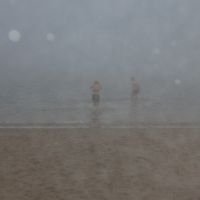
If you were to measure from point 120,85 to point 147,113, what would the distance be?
35.6 ft

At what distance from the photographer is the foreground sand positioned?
14.7 meters

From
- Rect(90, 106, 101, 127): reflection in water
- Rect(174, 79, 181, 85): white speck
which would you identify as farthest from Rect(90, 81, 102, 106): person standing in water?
Rect(174, 79, 181, 85): white speck

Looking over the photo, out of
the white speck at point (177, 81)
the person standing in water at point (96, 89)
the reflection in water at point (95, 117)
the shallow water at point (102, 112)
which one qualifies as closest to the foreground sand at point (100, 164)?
the reflection in water at point (95, 117)

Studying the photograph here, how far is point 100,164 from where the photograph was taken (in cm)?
1565

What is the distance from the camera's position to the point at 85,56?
1465 inches

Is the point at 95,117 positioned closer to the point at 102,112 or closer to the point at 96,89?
the point at 96,89

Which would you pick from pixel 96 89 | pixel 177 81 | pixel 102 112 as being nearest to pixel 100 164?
pixel 96 89

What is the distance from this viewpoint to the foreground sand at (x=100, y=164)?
48.2 ft

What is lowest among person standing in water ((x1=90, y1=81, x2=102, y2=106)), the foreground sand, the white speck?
the foreground sand

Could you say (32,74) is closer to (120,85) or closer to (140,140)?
(120,85)

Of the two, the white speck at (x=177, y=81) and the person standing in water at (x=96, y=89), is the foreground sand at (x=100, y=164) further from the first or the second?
the white speck at (x=177, y=81)

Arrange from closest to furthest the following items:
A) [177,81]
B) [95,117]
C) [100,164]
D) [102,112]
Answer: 1. [100,164]
2. [95,117]
3. [102,112]
4. [177,81]

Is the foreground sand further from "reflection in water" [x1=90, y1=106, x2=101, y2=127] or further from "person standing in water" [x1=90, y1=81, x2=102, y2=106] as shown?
"person standing in water" [x1=90, y1=81, x2=102, y2=106]

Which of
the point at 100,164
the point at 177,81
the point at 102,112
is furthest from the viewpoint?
the point at 177,81
